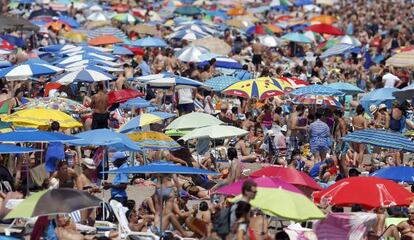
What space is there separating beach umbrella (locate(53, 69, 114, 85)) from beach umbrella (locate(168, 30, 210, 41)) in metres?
11.0

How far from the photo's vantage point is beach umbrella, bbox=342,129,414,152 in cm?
1727

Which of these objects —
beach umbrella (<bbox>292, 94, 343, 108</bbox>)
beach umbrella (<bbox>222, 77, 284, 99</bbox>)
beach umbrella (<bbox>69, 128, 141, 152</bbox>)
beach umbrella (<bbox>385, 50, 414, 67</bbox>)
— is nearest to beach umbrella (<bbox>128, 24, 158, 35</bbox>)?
beach umbrella (<bbox>385, 50, 414, 67</bbox>)

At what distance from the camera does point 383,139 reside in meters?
17.4

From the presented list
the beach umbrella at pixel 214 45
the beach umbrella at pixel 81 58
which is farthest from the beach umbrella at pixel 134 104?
the beach umbrella at pixel 214 45

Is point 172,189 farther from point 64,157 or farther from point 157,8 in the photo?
point 157,8

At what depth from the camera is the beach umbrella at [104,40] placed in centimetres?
3066

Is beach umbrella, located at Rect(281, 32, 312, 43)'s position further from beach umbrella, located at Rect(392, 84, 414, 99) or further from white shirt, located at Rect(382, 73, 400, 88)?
beach umbrella, located at Rect(392, 84, 414, 99)

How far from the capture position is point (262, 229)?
1324 cm

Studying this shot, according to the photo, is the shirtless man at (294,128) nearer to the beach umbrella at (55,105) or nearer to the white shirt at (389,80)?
the beach umbrella at (55,105)

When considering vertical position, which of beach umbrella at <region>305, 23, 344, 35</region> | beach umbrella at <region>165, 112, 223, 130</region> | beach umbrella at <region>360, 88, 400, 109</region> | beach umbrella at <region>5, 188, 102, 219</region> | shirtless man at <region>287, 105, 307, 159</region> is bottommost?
beach umbrella at <region>305, 23, 344, 35</region>

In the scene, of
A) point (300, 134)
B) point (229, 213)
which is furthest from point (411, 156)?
point (229, 213)

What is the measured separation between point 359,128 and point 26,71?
519 cm

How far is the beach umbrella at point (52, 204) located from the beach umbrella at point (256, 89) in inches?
362

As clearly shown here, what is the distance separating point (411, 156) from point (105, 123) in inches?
173
